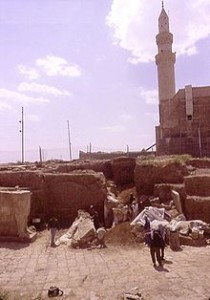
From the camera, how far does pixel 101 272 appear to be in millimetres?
9445

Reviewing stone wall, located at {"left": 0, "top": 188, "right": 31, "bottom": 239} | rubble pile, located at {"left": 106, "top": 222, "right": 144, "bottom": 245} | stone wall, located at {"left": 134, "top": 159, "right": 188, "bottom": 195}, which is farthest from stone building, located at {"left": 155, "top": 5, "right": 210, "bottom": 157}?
stone wall, located at {"left": 0, "top": 188, "right": 31, "bottom": 239}

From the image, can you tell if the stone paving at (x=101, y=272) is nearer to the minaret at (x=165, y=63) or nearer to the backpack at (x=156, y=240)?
the backpack at (x=156, y=240)

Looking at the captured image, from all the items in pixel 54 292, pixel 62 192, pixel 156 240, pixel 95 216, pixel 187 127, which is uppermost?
pixel 187 127

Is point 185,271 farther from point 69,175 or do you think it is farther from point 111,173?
point 111,173

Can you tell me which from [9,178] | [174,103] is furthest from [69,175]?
[174,103]

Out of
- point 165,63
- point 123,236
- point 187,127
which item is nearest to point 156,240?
point 123,236

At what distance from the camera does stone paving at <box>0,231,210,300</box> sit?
7.94m

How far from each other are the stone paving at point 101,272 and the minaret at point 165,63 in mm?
28467

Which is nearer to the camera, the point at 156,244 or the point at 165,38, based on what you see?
the point at 156,244

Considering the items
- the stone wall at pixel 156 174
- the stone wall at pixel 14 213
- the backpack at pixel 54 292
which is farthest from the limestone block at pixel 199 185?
the backpack at pixel 54 292

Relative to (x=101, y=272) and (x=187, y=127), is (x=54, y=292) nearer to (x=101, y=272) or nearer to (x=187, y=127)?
(x=101, y=272)

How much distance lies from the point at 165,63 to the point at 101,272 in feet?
105

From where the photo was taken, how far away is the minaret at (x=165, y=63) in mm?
38156

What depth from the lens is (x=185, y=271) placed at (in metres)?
9.22
